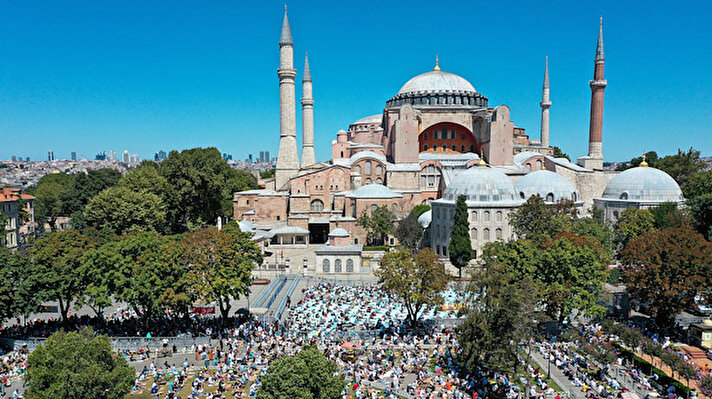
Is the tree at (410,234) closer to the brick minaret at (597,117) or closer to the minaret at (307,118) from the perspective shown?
the brick minaret at (597,117)

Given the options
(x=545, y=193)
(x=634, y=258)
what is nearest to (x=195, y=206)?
(x=545, y=193)

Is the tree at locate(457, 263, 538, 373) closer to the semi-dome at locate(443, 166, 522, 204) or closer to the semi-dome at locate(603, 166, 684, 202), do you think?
the semi-dome at locate(443, 166, 522, 204)

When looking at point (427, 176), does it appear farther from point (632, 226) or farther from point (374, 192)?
point (632, 226)

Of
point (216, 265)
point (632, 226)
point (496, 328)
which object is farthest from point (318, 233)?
point (496, 328)

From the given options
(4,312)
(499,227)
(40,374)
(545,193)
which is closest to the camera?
(40,374)

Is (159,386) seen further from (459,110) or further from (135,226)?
(459,110)

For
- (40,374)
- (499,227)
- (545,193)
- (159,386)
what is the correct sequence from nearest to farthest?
1. (40,374)
2. (159,386)
3. (499,227)
4. (545,193)
